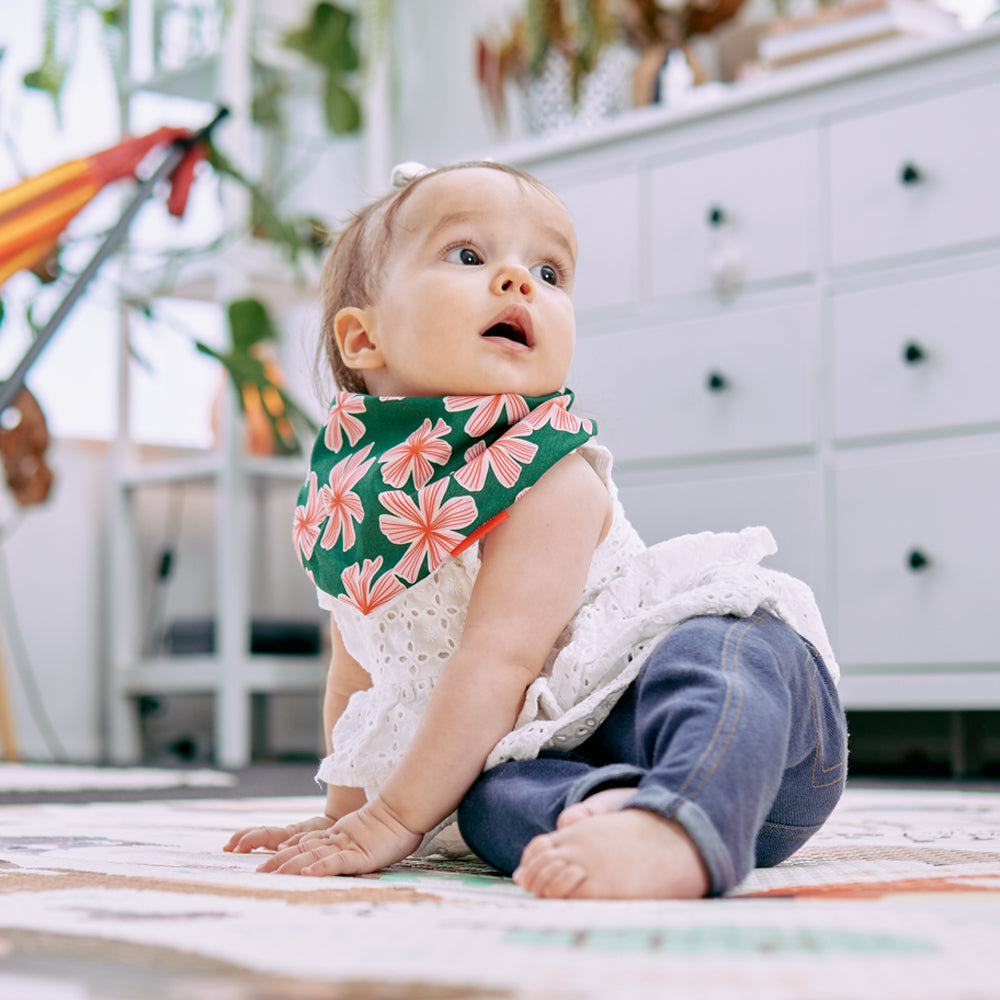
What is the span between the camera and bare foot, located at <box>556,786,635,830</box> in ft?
1.89

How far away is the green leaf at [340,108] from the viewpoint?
2592 mm

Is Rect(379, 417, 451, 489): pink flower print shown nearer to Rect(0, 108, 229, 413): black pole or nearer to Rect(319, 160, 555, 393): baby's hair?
Rect(319, 160, 555, 393): baby's hair

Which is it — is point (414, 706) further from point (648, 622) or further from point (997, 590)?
point (997, 590)

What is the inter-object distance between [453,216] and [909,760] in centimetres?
141

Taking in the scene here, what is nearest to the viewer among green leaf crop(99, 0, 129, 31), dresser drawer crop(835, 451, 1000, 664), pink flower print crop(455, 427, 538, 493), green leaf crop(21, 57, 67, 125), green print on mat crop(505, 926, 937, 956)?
green print on mat crop(505, 926, 937, 956)

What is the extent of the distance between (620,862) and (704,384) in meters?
1.37

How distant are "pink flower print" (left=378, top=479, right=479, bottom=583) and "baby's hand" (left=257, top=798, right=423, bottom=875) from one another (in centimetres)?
14

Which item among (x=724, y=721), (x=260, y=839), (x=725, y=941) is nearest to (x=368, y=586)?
(x=260, y=839)

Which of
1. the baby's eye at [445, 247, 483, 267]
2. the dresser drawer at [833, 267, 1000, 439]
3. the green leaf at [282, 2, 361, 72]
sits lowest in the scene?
the baby's eye at [445, 247, 483, 267]

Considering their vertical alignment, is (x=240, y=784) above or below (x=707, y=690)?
below

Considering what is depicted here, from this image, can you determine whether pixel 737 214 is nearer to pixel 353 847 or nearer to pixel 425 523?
pixel 425 523

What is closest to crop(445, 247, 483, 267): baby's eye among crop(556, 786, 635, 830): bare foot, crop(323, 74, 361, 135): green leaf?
crop(556, 786, 635, 830): bare foot

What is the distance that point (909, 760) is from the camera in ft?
6.43

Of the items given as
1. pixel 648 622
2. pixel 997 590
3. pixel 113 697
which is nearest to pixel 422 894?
pixel 648 622
